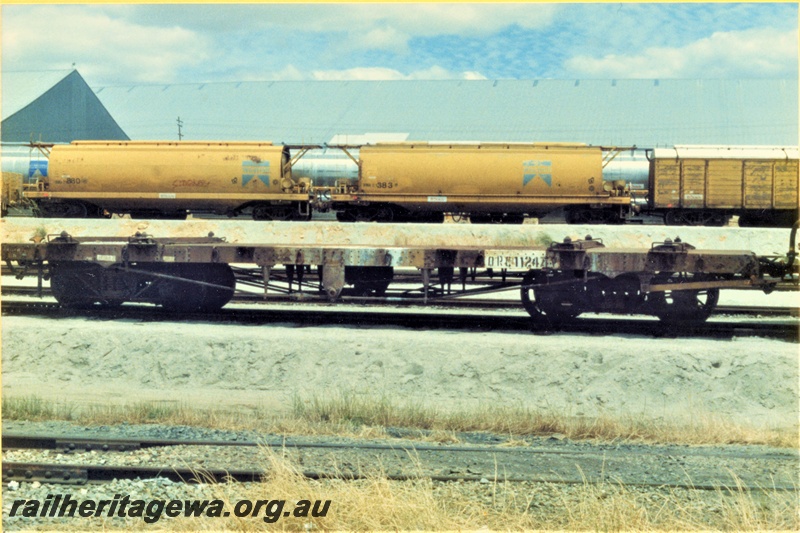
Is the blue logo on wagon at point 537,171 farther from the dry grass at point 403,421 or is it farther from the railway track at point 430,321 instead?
the dry grass at point 403,421

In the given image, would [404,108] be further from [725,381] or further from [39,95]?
[725,381]

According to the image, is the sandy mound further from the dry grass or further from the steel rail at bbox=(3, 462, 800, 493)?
the steel rail at bbox=(3, 462, 800, 493)

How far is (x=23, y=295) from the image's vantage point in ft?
48.3

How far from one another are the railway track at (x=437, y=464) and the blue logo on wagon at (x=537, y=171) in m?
14.3

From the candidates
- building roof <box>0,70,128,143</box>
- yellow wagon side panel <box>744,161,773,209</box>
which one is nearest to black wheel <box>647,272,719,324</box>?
yellow wagon side panel <box>744,161,773,209</box>

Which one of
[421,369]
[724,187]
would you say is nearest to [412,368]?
[421,369]

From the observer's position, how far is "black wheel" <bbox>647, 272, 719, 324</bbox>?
1180 cm

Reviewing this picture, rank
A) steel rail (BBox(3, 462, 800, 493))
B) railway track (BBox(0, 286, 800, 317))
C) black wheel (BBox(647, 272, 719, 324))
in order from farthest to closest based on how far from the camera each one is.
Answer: railway track (BBox(0, 286, 800, 317)) < black wheel (BBox(647, 272, 719, 324)) < steel rail (BBox(3, 462, 800, 493))

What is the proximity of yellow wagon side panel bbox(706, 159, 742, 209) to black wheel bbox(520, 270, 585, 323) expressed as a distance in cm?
1400

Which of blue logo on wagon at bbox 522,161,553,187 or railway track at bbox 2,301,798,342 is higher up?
blue logo on wagon at bbox 522,161,553,187

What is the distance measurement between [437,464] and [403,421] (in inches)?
75.4

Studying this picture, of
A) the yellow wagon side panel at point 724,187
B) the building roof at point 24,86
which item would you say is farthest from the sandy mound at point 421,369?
the building roof at point 24,86

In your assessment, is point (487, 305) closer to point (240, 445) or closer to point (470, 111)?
point (240, 445)

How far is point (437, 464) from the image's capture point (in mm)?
6797
